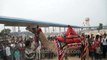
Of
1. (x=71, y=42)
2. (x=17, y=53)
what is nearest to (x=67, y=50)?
(x=71, y=42)

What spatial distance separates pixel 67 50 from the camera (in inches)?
388

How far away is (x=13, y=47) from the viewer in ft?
43.8

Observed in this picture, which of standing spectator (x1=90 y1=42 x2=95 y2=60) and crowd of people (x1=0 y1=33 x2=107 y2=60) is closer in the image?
crowd of people (x1=0 y1=33 x2=107 y2=60)

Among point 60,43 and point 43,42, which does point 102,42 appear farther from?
point 43,42

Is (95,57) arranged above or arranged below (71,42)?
below

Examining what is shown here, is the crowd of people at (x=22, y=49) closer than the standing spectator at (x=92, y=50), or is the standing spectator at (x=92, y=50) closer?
the crowd of people at (x=22, y=49)

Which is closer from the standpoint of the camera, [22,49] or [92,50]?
[22,49]

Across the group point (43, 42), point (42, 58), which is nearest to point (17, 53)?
point (42, 58)

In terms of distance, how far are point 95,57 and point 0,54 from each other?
16.6 feet

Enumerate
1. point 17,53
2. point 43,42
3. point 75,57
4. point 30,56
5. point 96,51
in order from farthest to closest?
point 75,57
point 96,51
point 17,53
point 30,56
point 43,42

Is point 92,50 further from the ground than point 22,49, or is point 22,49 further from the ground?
point 22,49

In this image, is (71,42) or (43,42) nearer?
(43,42)

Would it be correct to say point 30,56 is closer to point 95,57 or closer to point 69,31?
point 69,31

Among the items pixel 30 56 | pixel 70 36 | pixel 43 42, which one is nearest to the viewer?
pixel 43 42
